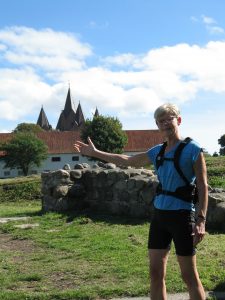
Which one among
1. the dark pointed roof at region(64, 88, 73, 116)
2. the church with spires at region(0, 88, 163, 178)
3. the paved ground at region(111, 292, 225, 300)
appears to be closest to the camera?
the paved ground at region(111, 292, 225, 300)

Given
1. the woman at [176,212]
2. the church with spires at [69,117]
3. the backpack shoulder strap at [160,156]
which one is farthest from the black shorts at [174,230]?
the church with spires at [69,117]

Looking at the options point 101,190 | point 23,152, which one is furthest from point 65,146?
point 101,190

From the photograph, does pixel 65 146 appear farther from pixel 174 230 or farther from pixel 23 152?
pixel 174 230

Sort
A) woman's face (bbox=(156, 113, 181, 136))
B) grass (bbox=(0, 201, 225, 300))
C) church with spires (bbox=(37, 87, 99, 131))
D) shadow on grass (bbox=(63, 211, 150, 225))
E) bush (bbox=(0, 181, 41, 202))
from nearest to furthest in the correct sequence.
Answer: woman's face (bbox=(156, 113, 181, 136)) → grass (bbox=(0, 201, 225, 300)) → shadow on grass (bbox=(63, 211, 150, 225)) → bush (bbox=(0, 181, 41, 202)) → church with spires (bbox=(37, 87, 99, 131))

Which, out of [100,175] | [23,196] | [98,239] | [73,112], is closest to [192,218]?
[98,239]

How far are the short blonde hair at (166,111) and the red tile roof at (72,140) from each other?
7393 centimetres

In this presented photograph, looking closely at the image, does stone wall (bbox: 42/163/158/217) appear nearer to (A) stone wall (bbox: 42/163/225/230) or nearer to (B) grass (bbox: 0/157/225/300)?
(A) stone wall (bbox: 42/163/225/230)

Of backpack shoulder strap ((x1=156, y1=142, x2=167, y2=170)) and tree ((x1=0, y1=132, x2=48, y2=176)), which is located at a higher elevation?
tree ((x1=0, y1=132, x2=48, y2=176))

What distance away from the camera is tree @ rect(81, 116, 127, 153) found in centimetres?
6650

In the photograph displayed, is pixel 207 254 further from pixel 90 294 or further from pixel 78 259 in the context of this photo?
pixel 90 294

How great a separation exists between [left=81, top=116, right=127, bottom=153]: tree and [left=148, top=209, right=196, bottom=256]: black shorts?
61.2m

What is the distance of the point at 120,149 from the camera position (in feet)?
227

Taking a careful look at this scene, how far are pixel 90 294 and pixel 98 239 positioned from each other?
361 cm

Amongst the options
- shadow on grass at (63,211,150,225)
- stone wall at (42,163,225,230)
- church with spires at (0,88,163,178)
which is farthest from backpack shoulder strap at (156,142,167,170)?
church with spires at (0,88,163,178)
